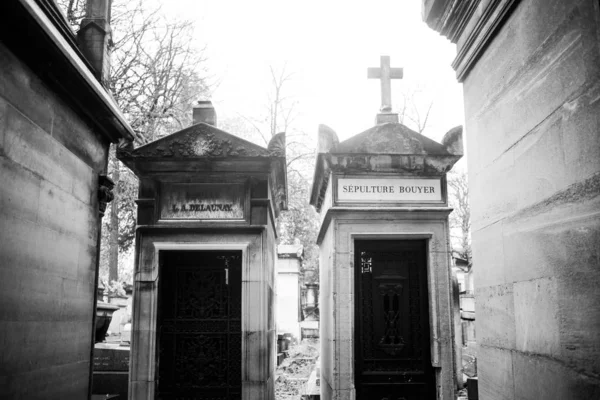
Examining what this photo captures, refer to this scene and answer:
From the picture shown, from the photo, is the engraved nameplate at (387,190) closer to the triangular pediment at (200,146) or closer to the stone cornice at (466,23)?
the triangular pediment at (200,146)

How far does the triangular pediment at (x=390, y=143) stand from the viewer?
6410 millimetres

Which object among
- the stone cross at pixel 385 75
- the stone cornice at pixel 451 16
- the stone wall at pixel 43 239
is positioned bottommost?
the stone wall at pixel 43 239

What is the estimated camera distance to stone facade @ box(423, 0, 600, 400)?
86.8 inches

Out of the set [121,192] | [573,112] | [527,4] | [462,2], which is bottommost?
[573,112]

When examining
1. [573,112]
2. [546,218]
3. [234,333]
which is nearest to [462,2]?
[573,112]

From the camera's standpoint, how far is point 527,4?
2703 mm

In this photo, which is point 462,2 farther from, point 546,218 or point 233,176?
point 233,176

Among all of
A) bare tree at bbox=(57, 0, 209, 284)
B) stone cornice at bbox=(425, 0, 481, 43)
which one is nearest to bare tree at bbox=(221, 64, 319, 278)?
bare tree at bbox=(57, 0, 209, 284)

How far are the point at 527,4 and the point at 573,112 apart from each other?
75cm

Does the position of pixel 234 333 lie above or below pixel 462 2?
below

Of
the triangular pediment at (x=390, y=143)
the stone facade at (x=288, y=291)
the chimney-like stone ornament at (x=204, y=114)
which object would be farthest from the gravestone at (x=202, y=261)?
the stone facade at (x=288, y=291)

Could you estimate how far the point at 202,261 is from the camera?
6.06 m

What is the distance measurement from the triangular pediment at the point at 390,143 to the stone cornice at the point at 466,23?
2.72m

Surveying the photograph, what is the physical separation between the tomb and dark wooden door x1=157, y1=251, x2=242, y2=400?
120cm
